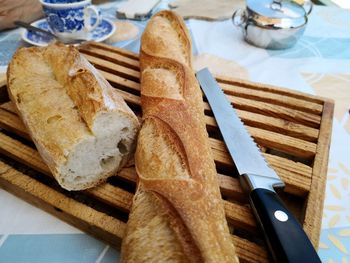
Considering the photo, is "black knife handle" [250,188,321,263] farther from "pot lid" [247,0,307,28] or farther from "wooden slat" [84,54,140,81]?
"pot lid" [247,0,307,28]

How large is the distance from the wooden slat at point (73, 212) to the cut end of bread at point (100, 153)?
0.04 metres

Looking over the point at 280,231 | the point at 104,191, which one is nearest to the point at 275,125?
the point at 280,231

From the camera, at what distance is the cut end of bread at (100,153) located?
67cm

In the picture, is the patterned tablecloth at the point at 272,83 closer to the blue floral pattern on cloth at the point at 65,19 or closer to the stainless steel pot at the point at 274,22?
the stainless steel pot at the point at 274,22

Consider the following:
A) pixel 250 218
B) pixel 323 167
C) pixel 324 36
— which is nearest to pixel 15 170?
pixel 250 218

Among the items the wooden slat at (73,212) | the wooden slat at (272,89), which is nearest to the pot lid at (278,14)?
the wooden slat at (272,89)

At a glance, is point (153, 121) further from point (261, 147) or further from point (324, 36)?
point (324, 36)

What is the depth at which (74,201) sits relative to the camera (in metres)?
0.68

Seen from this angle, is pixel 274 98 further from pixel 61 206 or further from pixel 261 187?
pixel 61 206

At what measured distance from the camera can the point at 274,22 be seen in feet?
4.16

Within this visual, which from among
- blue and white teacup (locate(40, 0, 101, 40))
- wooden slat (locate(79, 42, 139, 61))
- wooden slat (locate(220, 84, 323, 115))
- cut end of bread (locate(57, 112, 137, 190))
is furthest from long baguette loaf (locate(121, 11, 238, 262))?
blue and white teacup (locate(40, 0, 101, 40))

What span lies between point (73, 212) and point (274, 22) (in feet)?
3.48

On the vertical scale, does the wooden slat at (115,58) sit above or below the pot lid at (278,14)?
below

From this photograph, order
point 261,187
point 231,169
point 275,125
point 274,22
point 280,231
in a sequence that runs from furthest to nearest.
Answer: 1. point 274,22
2. point 275,125
3. point 231,169
4. point 261,187
5. point 280,231
